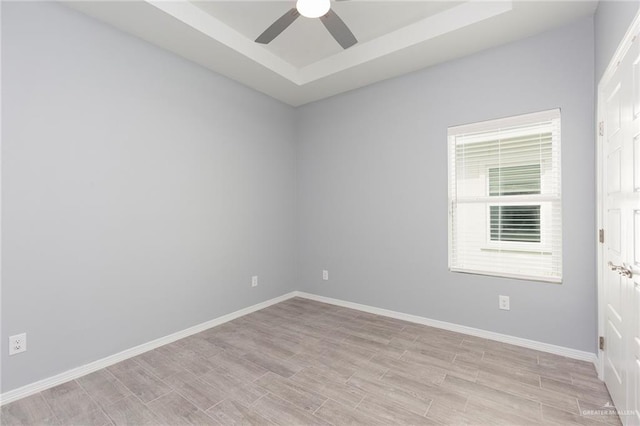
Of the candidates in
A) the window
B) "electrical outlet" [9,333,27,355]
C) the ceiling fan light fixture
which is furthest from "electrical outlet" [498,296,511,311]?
"electrical outlet" [9,333,27,355]

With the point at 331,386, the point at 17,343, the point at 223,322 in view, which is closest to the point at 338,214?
the point at 223,322

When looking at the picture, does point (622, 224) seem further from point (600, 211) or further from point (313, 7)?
point (313, 7)

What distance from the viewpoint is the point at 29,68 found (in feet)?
6.84

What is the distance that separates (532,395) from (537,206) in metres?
1.54

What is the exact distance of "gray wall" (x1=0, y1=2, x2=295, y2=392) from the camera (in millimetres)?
2059

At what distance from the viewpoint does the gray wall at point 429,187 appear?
2.48 m

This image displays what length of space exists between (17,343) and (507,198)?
401 centimetres

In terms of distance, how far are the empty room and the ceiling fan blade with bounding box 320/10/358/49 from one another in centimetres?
2

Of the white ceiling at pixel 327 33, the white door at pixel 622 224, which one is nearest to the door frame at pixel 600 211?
the white door at pixel 622 224

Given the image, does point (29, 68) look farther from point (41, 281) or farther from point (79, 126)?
point (41, 281)

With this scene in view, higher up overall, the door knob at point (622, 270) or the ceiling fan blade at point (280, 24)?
the ceiling fan blade at point (280, 24)

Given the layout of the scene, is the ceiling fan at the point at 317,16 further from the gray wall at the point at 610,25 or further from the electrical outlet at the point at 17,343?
the electrical outlet at the point at 17,343

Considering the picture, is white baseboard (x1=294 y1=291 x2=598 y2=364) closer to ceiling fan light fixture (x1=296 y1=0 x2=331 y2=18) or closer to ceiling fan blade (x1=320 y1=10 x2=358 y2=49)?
ceiling fan blade (x1=320 y1=10 x2=358 y2=49)

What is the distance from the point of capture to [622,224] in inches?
66.0
